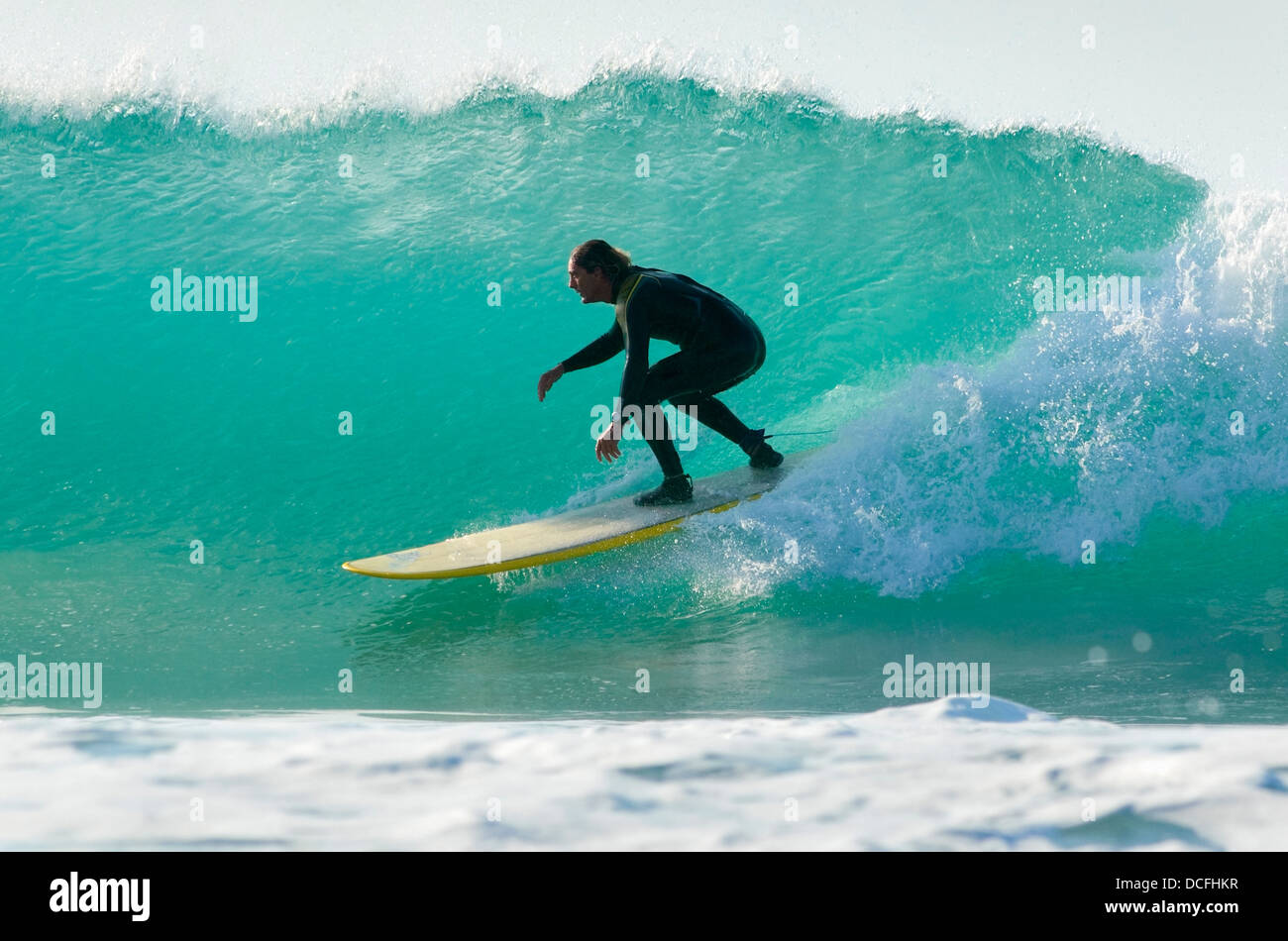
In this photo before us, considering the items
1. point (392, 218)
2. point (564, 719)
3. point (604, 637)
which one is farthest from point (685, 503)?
point (392, 218)

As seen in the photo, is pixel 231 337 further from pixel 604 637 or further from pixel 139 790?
pixel 139 790

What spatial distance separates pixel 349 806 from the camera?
236 centimetres

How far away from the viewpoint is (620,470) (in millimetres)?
7172

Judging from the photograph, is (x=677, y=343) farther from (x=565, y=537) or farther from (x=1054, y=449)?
(x=1054, y=449)

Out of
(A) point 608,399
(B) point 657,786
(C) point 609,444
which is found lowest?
(B) point 657,786

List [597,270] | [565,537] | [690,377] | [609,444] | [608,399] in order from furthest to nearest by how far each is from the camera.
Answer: [608,399]
[565,537]
[690,377]
[597,270]
[609,444]

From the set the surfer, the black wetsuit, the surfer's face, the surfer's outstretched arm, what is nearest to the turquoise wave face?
the surfer

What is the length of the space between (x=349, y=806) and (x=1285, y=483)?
635 centimetres

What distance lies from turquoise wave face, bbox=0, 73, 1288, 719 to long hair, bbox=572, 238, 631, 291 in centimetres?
165

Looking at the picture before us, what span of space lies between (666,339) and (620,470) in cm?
209

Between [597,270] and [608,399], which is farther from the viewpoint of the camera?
[608,399]

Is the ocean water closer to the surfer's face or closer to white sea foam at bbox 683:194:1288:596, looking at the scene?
white sea foam at bbox 683:194:1288:596

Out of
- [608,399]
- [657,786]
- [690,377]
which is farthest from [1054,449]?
[657,786]

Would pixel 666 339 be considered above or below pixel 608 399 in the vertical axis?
above
